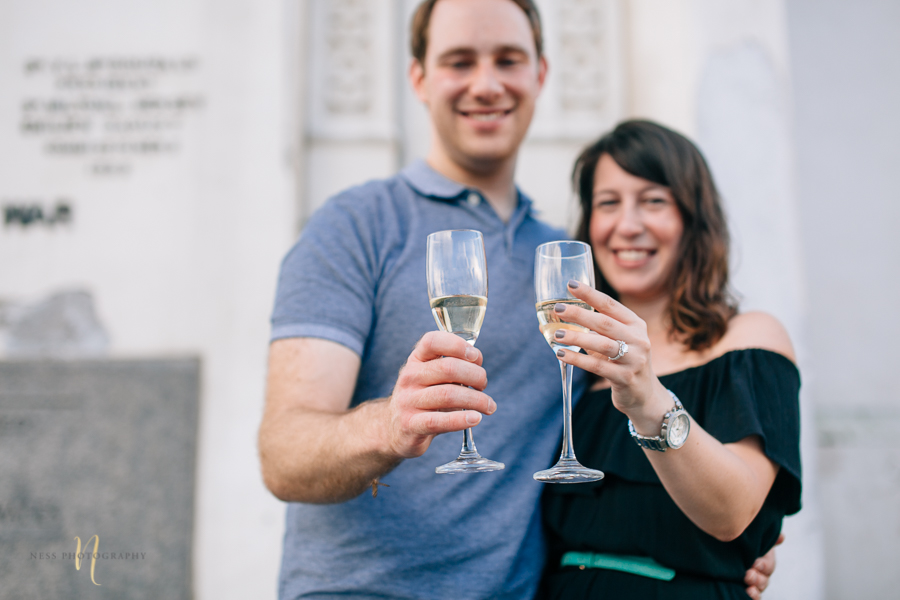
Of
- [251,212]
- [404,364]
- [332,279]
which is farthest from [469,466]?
[251,212]

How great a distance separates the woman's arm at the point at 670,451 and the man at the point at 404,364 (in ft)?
1.43

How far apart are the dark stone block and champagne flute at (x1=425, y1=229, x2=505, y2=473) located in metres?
2.45

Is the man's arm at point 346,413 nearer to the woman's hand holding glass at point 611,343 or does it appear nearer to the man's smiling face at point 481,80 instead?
the woman's hand holding glass at point 611,343

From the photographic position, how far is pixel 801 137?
3797 mm

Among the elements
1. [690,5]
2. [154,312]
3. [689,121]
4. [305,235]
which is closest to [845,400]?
[689,121]

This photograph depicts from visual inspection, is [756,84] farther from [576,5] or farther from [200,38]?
[200,38]

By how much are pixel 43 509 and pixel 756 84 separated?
14.2 ft

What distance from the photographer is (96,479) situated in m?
3.10

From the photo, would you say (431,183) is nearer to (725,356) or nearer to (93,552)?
(725,356)

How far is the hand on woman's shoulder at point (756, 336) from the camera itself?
178 cm

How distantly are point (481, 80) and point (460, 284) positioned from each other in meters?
1.09

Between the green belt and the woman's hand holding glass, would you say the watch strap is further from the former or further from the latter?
the green belt

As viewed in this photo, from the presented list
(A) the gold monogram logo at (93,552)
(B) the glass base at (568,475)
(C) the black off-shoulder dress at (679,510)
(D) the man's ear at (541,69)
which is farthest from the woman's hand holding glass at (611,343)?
(A) the gold monogram logo at (93,552)

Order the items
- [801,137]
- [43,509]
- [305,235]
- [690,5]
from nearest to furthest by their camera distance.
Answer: [305,235] < [43,509] < [690,5] < [801,137]
